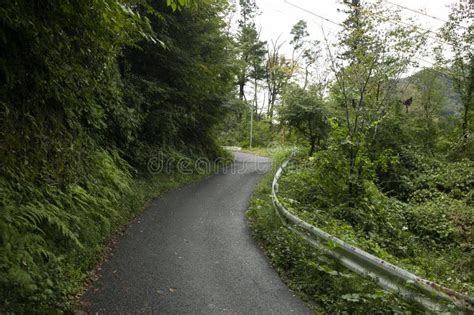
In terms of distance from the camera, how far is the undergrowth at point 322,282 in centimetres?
353

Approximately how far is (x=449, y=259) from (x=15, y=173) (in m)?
8.08

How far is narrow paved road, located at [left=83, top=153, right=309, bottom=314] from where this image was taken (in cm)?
382

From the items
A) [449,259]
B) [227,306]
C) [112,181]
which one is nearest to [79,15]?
[112,181]

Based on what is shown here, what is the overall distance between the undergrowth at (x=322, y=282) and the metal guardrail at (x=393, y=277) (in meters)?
0.11

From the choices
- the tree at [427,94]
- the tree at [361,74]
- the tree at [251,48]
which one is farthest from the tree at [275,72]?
the tree at [361,74]

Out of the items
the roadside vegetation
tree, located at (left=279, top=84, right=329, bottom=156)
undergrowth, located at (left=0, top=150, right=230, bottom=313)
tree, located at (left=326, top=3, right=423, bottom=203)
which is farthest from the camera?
tree, located at (left=279, top=84, right=329, bottom=156)

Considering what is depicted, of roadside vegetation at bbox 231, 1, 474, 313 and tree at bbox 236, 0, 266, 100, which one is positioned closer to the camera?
roadside vegetation at bbox 231, 1, 474, 313

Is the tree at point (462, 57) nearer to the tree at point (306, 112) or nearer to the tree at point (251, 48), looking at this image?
the tree at point (306, 112)

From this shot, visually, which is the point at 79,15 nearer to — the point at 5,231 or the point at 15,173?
the point at 15,173

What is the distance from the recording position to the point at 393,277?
11.9ft

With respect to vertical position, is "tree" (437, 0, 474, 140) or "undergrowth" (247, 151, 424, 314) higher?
"tree" (437, 0, 474, 140)

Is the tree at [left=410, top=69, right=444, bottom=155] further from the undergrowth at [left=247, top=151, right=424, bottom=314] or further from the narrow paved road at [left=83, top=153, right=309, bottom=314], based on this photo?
the narrow paved road at [left=83, top=153, right=309, bottom=314]

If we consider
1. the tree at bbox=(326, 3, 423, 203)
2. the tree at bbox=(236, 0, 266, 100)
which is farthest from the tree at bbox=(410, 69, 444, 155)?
the tree at bbox=(236, 0, 266, 100)

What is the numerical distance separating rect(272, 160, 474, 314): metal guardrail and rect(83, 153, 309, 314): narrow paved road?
3.00 ft
